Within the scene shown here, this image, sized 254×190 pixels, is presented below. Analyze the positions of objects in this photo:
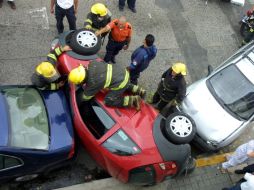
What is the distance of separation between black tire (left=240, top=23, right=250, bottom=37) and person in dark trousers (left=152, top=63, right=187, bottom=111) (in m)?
2.84

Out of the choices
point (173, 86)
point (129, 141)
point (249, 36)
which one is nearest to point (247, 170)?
point (173, 86)

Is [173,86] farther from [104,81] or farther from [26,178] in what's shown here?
[26,178]

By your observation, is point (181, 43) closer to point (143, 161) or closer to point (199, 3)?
point (199, 3)

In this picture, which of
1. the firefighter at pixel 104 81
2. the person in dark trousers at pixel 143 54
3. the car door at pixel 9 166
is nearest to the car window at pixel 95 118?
the firefighter at pixel 104 81

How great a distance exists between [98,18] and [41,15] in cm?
217

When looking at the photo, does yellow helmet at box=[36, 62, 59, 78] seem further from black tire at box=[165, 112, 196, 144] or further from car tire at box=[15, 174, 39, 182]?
black tire at box=[165, 112, 196, 144]

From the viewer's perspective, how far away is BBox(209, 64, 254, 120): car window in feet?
22.9

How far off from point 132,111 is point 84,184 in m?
1.56

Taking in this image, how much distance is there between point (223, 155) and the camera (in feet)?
23.6

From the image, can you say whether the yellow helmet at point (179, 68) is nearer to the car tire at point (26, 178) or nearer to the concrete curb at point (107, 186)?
the concrete curb at point (107, 186)

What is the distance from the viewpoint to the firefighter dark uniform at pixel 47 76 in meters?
5.95

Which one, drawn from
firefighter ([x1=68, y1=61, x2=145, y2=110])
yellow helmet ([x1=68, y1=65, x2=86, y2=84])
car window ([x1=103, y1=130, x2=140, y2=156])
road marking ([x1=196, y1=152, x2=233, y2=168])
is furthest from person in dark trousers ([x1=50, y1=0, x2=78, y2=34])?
road marking ([x1=196, y1=152, x2=233, y2=168])

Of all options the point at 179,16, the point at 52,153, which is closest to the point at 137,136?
the point at 52,153

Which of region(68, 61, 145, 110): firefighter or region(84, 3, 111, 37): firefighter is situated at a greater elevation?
region(84, 3, 111, 37): firefighter
